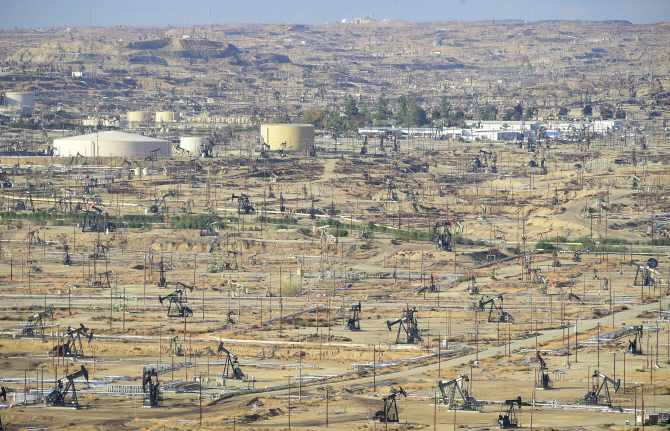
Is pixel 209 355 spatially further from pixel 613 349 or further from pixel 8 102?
pixel 8 102

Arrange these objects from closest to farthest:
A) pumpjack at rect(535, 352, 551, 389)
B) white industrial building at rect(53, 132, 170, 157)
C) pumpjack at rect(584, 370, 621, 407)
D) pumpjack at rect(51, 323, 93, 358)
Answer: pumpjack at rect(584, 370, 621, 407) < pumpjack at rect(535, 352, 551, 389) < pumpjack at rect(51, 323, 93, 358) < white industrial building at rect(53, 132, 170, 157)

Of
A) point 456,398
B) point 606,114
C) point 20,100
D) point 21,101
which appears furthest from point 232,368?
point 606,114

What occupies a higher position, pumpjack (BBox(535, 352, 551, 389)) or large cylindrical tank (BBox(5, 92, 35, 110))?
large cylindrical tank (BBox(5, 92, 35, 110))

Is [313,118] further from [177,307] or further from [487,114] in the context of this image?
[177,307]

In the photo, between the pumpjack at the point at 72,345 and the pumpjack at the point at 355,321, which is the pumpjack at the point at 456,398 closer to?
the pumpjack at the point at 355,321

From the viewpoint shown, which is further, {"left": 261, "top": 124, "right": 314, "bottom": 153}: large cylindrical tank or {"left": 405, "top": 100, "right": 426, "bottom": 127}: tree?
{"left": 405, "top": 100, "right": 426, "bottom": 127}: tree

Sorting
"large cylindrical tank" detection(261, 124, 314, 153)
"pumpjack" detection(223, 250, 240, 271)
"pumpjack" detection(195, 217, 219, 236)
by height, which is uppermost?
"large cylindrical tank" detection(261, 124, 314, 153)

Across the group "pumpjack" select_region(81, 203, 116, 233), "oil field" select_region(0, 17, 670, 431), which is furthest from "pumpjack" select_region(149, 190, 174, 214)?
"pumpjack" select_region(81, 203, 116, 233)

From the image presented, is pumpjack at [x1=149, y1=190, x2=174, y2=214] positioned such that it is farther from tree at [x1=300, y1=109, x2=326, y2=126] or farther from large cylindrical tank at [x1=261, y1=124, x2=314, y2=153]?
tree at [x1=300, y1=109, x2=326, y2=126]
